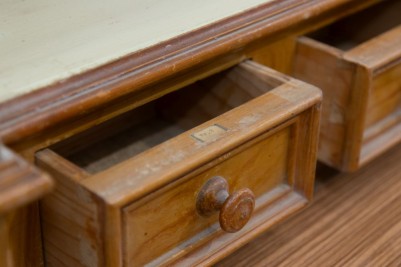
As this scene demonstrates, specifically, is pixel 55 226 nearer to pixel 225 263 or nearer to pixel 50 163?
pixel 50 163

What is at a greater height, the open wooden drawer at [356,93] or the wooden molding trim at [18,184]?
the wooden molding trim at [18,184]

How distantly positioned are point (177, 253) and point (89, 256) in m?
0.09

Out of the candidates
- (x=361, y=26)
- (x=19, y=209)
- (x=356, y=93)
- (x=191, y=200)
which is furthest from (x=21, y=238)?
(x=361, y=26)

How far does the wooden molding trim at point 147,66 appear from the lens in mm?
579

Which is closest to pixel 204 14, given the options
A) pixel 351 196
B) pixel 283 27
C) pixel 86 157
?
pixel 283 27

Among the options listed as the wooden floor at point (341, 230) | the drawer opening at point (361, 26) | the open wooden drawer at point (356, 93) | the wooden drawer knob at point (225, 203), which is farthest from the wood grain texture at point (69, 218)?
the drawer opening at point (361, 26)

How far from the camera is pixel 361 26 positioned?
1.05 metres

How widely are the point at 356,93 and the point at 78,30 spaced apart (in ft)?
1.03

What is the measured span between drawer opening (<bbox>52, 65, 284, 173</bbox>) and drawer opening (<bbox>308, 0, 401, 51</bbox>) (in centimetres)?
29

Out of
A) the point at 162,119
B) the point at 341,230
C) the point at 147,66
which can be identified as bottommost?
the point at 341,230

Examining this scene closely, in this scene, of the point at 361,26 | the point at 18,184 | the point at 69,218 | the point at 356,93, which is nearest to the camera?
the point at 18,184

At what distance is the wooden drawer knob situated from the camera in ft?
2.07

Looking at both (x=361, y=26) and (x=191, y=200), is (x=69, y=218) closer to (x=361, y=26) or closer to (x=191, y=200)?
(x=191, y=200)

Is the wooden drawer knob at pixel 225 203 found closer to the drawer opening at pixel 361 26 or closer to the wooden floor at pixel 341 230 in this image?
the wooden floor at pixel 341 230
